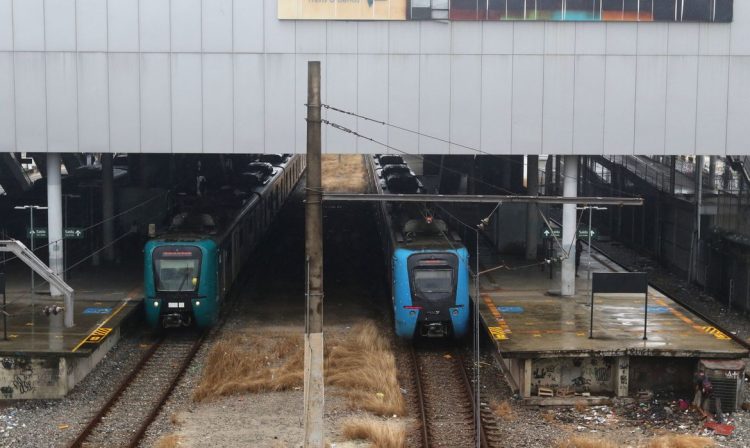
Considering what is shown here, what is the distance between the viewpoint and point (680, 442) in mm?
15250

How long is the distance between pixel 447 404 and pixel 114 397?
5.85m

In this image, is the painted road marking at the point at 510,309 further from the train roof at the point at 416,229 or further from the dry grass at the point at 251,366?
the dry grass at the point at 251,366

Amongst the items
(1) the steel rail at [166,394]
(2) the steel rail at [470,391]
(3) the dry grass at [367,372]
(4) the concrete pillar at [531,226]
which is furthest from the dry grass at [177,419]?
(4) the concrete pillar at [531,226]

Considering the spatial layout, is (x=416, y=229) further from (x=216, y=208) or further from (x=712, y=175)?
(x=712, y=175)

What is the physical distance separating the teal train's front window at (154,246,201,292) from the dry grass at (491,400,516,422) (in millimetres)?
7880

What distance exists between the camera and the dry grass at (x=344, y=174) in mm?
54453

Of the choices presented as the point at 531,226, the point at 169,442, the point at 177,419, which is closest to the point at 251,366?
the point at 177,419

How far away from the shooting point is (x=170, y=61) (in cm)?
2281

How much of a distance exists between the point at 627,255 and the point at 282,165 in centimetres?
1624

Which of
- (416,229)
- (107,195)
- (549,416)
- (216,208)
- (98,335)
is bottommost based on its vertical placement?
(549,416)

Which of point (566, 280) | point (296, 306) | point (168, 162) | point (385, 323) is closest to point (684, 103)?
point (566, 280)

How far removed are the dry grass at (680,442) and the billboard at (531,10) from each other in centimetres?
1074

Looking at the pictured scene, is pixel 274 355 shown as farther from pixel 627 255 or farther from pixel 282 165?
pixel 282 165

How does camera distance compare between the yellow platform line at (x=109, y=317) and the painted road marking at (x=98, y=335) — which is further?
the painted road marking at (x=98, y=335)
